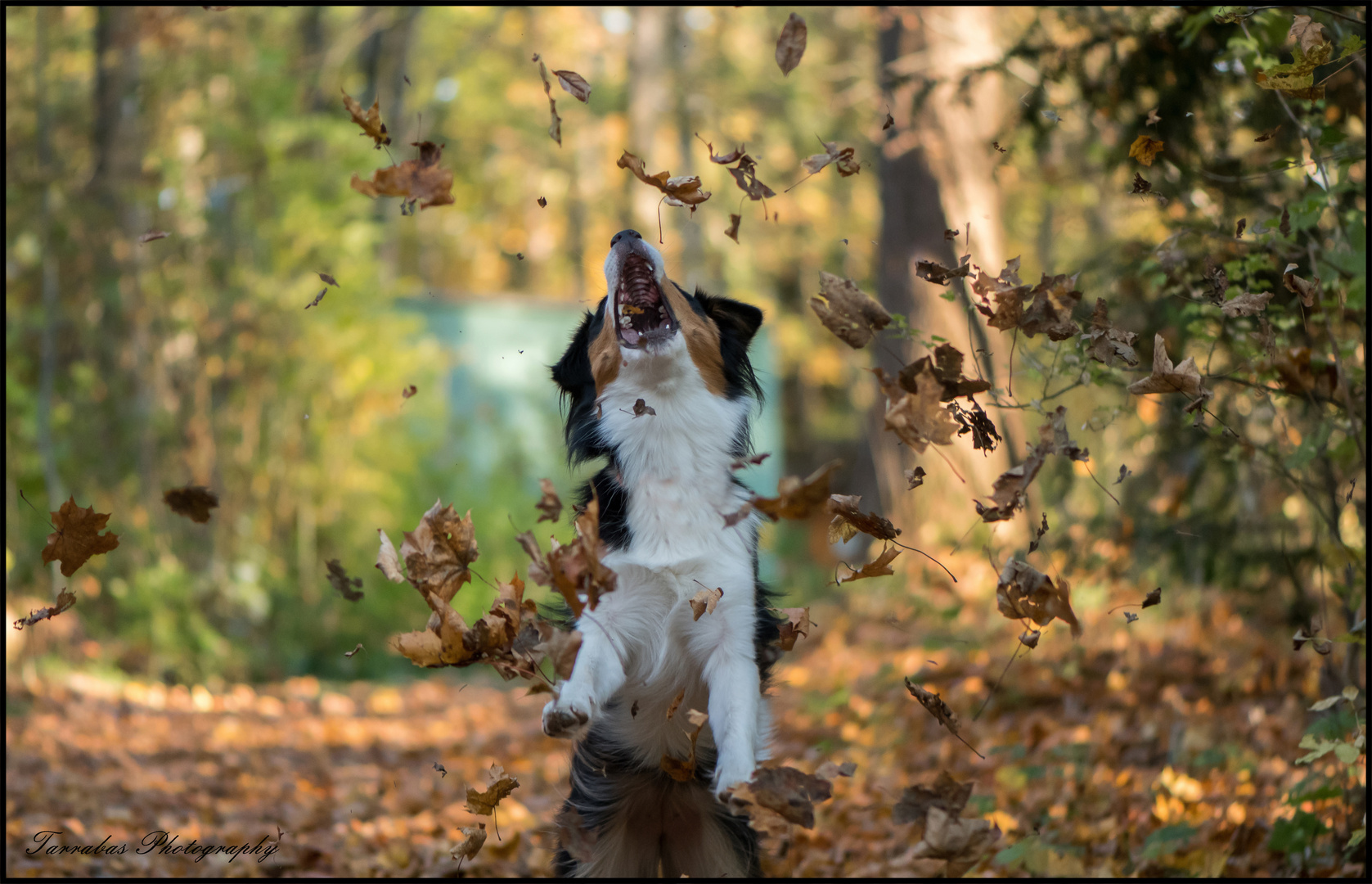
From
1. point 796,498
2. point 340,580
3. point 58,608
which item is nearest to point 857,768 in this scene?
point 796,498

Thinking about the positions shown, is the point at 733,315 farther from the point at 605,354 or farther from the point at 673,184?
the point at 673,184

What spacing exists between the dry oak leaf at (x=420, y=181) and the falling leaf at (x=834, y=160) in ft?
3.31

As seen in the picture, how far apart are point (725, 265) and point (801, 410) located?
4671 millimetres

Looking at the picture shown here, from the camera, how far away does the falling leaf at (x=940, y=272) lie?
10.1 feet

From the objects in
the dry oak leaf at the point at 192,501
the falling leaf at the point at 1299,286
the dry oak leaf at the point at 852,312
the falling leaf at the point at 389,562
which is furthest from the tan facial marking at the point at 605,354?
the falling leaf at the point at 1299,286

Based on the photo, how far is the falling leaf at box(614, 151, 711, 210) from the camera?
3.20m

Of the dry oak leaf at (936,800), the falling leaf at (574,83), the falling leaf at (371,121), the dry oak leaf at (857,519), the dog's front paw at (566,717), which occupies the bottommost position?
the dry oak leaf at (936,800)

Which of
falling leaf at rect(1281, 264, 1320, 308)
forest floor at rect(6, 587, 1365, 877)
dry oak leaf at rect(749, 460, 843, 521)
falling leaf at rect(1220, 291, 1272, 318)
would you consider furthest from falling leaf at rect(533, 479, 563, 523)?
falling leaf at rect(1281, 264, 1320, 308)

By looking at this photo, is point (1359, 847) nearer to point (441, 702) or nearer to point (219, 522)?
point (441, 702)

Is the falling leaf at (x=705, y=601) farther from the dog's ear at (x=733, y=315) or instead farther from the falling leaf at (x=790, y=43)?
the falling leaf at (x=790, y=43)

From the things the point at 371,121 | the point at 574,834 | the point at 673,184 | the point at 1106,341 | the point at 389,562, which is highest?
the point at 371,121

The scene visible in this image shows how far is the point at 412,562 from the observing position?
328cm

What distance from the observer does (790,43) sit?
3301 mm

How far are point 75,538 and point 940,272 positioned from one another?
8.57 ft
